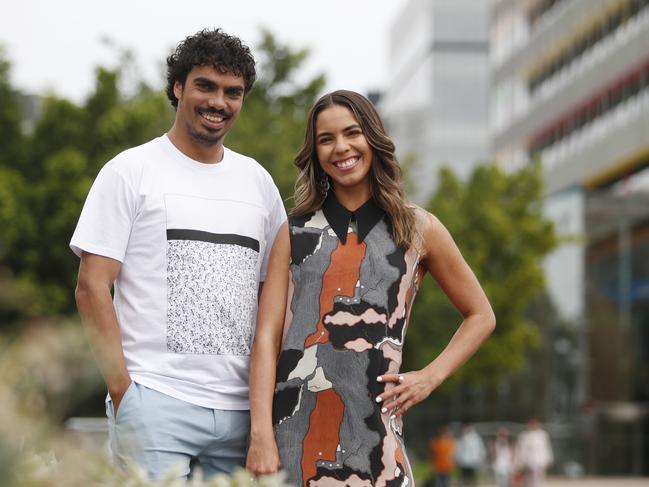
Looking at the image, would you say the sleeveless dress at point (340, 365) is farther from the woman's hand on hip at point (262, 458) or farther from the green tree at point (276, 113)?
the green tree at point (276, 113)

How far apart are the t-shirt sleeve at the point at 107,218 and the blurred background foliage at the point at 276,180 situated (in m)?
12.7

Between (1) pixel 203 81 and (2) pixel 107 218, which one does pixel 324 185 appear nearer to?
(1) pixel 203 81

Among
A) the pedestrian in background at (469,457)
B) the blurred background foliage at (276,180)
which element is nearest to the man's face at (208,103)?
the blurred background foliage at (276,180)

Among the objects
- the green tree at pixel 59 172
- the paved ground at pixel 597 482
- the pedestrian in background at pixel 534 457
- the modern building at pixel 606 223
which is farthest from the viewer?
the modern building at pixel 606 223

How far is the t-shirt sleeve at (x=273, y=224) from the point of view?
4068 millimetres

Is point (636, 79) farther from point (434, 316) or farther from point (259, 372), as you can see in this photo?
point (259, 372)

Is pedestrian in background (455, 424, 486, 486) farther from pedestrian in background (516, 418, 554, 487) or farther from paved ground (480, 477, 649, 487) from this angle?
paved ground (480, 477, 649, 487)

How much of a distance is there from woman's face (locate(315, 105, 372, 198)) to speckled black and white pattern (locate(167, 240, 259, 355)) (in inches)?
16.5

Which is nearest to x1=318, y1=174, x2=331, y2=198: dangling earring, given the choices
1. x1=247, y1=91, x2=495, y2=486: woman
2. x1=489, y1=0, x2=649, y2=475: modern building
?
x1=247, y1=91, x2=495, y2=486: woman

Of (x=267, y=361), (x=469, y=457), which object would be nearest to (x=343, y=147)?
(x=267, y=361)

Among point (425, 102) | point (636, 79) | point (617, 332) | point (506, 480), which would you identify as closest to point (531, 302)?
point (617, 332)

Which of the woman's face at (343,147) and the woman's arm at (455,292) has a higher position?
the woman's face at (343,147)

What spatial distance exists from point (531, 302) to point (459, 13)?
32.5m

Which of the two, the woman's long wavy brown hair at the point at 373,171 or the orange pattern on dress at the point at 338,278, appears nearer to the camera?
the orange pattern on dress at the point at 338,278
